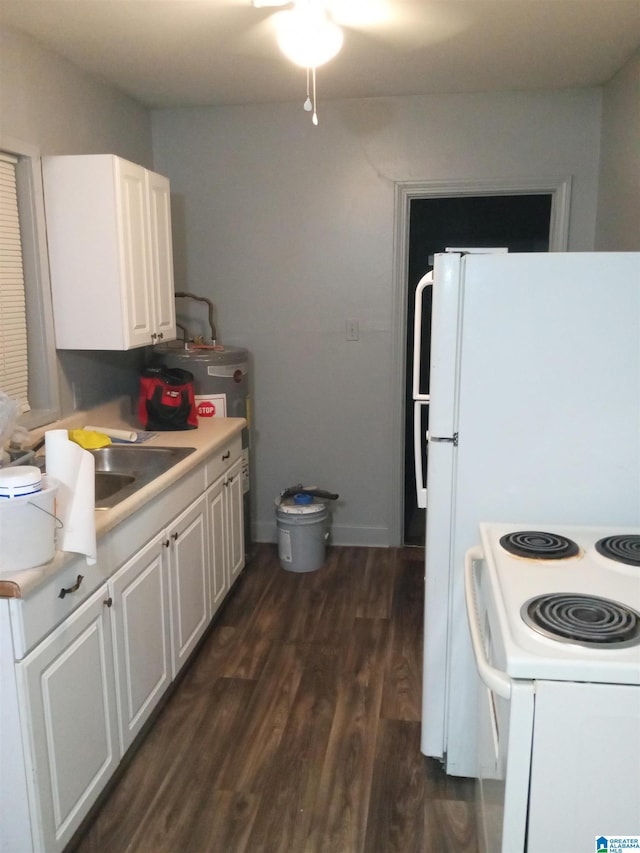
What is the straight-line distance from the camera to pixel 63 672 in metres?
1.73

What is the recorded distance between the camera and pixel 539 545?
5.40 feet

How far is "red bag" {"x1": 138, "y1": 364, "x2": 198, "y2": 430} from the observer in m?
3.10

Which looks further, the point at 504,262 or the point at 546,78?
the point at 546,78

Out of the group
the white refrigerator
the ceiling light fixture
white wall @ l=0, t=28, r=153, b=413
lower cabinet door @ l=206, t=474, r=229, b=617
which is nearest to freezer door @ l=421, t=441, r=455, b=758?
the white refrigerator

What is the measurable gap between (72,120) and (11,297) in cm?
87

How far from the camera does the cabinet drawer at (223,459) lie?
9.59 feet

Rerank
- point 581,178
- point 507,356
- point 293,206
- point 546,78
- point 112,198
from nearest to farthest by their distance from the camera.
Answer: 1. point 507,356
2. point 112,198
3. point 546,78
4. point 581,178
5. point 293,206

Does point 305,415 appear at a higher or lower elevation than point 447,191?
lower

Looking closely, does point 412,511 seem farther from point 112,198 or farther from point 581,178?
point 112,198

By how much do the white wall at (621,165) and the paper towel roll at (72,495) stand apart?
241 cm

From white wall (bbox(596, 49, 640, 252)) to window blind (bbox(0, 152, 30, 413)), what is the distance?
8.20 feet

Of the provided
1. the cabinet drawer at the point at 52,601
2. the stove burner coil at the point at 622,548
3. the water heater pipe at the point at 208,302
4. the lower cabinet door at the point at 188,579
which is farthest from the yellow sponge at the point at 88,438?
the stove burner coil at the point at 622,548

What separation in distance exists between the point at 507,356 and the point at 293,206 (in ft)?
7.36

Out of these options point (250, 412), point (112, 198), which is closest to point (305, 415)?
point (250, 412)
